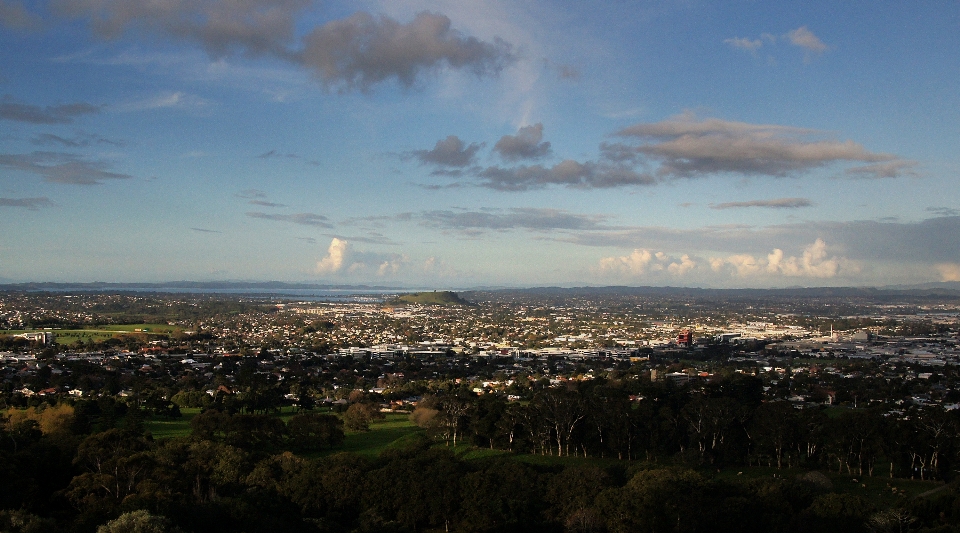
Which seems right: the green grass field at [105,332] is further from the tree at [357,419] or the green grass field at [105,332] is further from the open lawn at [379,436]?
the open lawn at [379,436]

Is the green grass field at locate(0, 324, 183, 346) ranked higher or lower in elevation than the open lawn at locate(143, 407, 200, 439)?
higher

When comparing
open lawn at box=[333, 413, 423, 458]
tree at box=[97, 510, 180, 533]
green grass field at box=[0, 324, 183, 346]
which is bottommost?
open lawn at box=[333, 413, 423, 458]

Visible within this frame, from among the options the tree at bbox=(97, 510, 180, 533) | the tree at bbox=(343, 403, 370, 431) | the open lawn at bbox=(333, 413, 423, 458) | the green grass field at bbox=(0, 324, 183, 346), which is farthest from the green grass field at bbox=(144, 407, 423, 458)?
the green grass field at bbox=(0, 324, 183, 346)

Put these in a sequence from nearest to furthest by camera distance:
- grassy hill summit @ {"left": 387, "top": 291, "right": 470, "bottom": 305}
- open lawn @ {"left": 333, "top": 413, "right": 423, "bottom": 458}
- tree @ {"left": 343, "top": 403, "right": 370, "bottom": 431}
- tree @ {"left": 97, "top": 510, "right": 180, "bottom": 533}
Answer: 1. tree @ {"left": 97, "top": 510, "right": 180, "bottom": 533}
2. open lawn @ {"left": 333, "top": 413, "right": 423, "bottom": 458}
3. tree @ {"left": 343, "top": 403, "right": 370, "bottom": 431}
4. grassy hill summit @ {"left": 387, "top": 291, "right": 470, "bottom": 305}

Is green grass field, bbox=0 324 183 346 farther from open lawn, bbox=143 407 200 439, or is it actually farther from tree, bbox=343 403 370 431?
tree, bbox=343 403 370 431

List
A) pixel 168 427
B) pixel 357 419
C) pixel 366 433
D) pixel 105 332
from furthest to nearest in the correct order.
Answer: pixel 105 332 → pixel 357 419 → pixel 366 433 → pixel 168 427

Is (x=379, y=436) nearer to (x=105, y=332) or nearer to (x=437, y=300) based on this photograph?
(x=105, y=332)

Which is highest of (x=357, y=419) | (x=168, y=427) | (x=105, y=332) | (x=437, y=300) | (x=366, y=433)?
(x=437, y=300)

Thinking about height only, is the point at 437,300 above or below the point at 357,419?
above

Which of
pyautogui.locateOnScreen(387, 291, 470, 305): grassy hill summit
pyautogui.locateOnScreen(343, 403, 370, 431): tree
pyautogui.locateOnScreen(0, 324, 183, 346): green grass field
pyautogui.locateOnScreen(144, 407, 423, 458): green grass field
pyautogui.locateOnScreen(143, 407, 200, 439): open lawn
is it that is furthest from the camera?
pyautogui.locateOnScreen(387, 291, 470, 305): grassy hill summit

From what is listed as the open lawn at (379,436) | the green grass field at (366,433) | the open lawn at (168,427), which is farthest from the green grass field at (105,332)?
the open lawn at (379,436)

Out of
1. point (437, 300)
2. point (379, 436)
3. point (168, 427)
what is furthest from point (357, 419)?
point (437, 300)

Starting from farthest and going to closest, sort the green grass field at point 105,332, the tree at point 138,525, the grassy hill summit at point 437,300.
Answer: the grassy hill summit at point 437,300 < the green grass field at point 105,332 < the tree at point 138,525
